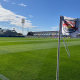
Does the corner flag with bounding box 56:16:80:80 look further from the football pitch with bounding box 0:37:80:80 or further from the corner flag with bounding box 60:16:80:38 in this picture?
the football pitch with bounding box 0:37:80:80

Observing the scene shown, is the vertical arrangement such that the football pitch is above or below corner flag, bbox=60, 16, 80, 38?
below

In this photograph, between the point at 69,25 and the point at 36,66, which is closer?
the point at 69,25

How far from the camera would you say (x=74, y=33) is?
4.03 metres

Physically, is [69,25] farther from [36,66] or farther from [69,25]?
[36,66]

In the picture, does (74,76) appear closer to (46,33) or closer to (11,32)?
(46,33)

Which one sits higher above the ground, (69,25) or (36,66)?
(69,25)

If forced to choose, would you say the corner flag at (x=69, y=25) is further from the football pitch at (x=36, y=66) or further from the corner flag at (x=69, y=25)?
the football pitch at (x=36, y=66)

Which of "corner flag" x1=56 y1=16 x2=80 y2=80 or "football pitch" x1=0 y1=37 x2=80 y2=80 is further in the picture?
"football pitch" x1=0 y1=37 x2=80 y2=80

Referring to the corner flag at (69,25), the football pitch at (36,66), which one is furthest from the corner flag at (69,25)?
the football pitch at (36,66)

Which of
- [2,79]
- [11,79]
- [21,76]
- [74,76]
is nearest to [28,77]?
[21,76]

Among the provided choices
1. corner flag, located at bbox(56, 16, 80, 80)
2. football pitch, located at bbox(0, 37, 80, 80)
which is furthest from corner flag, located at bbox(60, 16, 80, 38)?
football pitch, located at bbox(0, 37, 80, 80)

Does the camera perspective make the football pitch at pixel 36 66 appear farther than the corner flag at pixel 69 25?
Yes

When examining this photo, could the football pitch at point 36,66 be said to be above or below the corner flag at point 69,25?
below

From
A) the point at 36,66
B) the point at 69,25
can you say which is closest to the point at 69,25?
the point at 69,25
